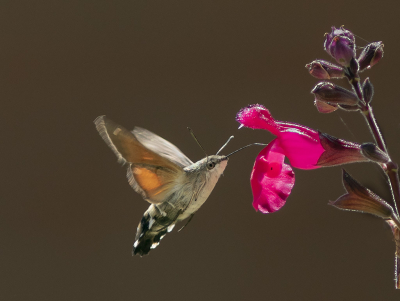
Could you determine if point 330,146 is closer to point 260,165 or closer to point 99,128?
point 260,165

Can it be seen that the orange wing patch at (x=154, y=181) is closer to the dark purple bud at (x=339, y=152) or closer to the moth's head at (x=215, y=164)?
the moth's head at (x=215, y=164)

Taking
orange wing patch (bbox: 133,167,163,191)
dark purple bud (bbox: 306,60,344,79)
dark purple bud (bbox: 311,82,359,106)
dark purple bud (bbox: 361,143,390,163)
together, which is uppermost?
dark purple bud (bbox: 306,60,344,79)

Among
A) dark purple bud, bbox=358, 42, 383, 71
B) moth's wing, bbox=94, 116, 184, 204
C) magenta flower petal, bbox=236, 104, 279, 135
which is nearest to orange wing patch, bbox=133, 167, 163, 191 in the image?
moth's wing, bbox=94, 116, 184, 204

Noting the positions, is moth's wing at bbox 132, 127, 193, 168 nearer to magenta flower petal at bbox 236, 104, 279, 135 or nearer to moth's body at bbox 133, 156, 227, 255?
moth's body at bbox 133, 156, 227, 255

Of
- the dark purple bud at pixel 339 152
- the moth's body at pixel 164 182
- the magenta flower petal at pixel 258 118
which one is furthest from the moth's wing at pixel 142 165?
the dark purple bud at pixel 339 152

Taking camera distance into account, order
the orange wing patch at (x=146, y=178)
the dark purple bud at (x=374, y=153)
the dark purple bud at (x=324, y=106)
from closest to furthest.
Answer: the dark purple bud at (x=374, y=153)
the dark purple bud at (x=324, y=106)
the orange wing patch at (x=146, y=178)
